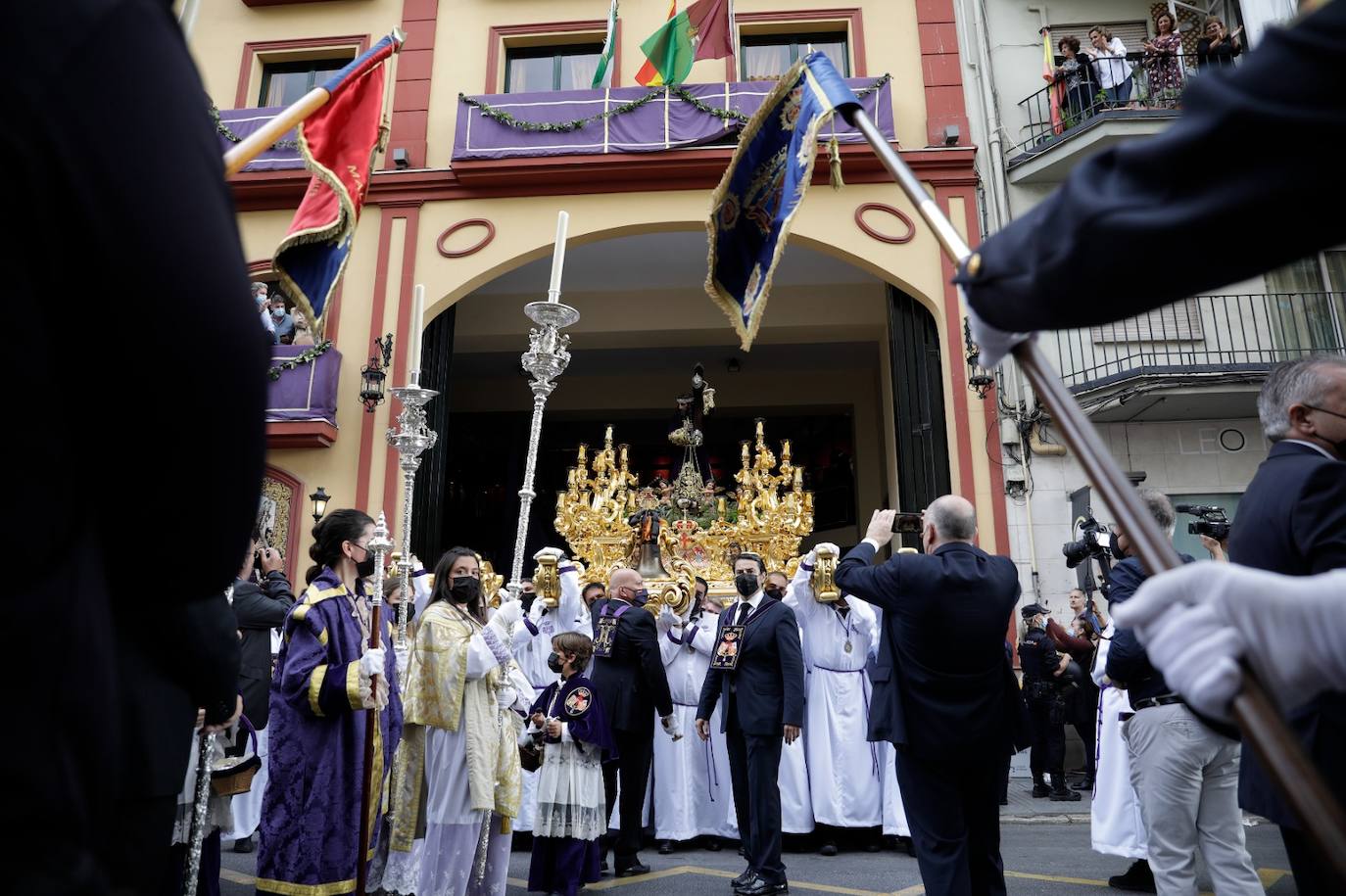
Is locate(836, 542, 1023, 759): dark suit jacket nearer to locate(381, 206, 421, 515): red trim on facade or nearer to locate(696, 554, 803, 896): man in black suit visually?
locate(696, 554, 803, 896): man in black suit

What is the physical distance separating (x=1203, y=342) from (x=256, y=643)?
11566 mm

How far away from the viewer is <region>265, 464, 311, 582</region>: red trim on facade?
11664mm

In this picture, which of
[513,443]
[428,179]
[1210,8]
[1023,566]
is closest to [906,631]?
[1023,566]

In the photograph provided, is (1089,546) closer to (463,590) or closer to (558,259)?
(558,259)

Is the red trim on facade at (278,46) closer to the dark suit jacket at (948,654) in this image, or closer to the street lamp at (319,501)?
the street lamp at (319,501)

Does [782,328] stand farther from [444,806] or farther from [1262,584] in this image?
[1262,584]

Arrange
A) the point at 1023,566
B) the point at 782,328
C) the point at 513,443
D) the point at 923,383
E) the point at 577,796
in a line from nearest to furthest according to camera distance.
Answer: the point at 577,796 < the point at 1023,566 < the point at 923,383 < the point at 782,328 < the point at 513,443

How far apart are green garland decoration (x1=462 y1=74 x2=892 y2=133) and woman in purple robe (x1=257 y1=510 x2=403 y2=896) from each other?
9347mm

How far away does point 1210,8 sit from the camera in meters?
12.8

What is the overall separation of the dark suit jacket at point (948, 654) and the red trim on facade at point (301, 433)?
30.3 feet

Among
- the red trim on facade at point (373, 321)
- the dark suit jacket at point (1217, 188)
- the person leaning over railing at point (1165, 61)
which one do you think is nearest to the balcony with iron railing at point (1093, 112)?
the person leaning over railing at point (1165, 61)

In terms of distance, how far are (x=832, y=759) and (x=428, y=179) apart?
962 cm

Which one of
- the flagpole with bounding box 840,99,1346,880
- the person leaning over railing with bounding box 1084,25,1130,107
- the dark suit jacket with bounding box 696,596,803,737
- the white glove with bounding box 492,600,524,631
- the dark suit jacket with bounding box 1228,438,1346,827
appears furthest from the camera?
the person leaning over railing with bounding box 1084,25,1130,107

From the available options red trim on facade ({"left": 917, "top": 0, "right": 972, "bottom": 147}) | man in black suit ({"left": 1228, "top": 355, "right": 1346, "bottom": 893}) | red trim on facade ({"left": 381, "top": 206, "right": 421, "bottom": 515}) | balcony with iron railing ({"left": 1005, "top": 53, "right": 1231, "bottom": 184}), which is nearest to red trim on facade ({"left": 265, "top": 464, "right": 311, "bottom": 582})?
red trim on facade ({"left": 381, "top": 206, "right": 421, "bottom": 515})
